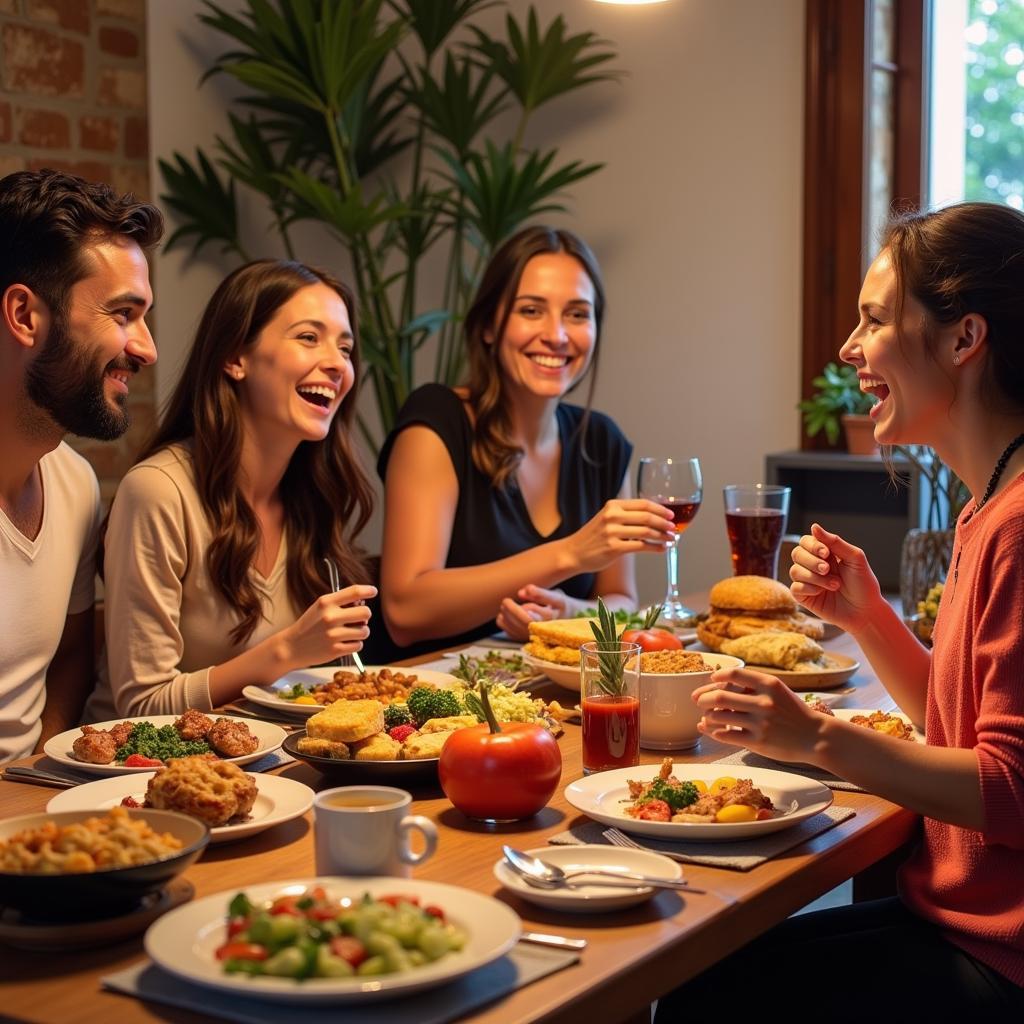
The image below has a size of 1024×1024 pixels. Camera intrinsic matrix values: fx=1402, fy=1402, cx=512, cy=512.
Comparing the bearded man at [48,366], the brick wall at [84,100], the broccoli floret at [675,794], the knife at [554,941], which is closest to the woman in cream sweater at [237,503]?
the bearded man at [48,366]

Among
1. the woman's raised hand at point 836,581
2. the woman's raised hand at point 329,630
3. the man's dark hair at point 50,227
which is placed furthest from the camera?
the man's dark hair at point 50,227

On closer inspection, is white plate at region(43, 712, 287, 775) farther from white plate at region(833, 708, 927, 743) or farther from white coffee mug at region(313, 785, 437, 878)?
white plate at region(833, 708, 927, 743)

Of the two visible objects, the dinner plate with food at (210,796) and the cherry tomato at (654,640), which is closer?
the dinner plate with food at (210,796)

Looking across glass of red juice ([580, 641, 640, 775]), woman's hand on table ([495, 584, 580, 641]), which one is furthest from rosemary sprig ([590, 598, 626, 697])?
woman's hand on table ([495, 584, 580, 641])

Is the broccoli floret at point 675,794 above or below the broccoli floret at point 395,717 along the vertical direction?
below

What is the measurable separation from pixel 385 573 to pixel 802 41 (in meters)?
2.43

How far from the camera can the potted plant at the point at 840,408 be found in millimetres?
4230

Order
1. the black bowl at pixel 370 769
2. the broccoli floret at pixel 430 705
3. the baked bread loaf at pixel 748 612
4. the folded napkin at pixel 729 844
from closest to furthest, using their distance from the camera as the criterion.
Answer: the folded napkin at pixel 729 844
the black bowl at pixel 370 769
the broccoli floret at pixel 430 705
the baked bread loaf at pixel 748 612

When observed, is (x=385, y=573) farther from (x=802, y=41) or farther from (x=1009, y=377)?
(x=802, y=41)

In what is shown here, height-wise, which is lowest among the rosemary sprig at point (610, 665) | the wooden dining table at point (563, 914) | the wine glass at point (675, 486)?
the wooden dining table at point (563, 914)

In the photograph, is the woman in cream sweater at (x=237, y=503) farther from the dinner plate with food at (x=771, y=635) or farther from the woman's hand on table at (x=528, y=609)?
the dinner plate with food at (x=771, y=635)

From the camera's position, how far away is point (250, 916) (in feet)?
3.64

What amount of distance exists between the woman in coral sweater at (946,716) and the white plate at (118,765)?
560 millimetres

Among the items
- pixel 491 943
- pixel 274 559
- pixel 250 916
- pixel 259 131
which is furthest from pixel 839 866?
pixel 259 131
